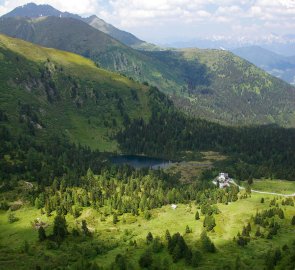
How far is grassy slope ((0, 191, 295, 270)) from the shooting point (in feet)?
456

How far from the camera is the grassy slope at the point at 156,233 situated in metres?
139

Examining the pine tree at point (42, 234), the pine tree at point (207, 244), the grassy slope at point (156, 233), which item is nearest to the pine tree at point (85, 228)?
the grassy slope at point (156, 233)

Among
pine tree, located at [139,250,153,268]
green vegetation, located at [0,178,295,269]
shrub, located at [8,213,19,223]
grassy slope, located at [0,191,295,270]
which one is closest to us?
pine tree, located at [139,250,153,268]

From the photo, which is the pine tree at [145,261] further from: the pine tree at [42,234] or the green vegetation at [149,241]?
the pine tree at [42,234]

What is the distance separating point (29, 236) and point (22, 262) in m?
27.1

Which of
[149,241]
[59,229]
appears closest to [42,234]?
[59,229]

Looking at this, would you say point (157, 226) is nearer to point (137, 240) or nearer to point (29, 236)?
point (137, 240)

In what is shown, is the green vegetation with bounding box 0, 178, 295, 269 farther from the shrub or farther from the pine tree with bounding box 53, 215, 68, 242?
the shrub

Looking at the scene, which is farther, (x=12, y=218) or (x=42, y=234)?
(x=12, y=218)

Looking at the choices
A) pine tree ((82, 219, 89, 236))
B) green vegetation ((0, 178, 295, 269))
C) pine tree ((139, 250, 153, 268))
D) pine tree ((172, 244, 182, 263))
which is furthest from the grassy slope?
pine tree ((139, 250, 153, 268))

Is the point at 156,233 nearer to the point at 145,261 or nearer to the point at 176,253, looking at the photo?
the point at 176,253

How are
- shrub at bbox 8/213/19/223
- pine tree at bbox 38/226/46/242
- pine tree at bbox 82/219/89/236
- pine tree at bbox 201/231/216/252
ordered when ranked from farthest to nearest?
shrub at bbox 8/213/19/223 < pine tree at bbox 82/219/89/236 < pine tree at bbox 38/226/46/242 < pine tree at bbox 201/231/216/252

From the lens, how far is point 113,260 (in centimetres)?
13962

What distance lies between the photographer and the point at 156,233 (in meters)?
166
